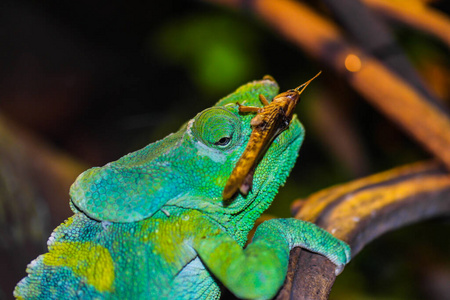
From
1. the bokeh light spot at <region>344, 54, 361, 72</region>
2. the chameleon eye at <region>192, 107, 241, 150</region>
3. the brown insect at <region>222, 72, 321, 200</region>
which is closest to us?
the brown insect at <region>222, 72, 321, 200</region>

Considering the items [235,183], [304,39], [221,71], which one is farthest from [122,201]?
[221,71]

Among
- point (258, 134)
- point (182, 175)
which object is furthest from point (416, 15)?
point (182, 175)

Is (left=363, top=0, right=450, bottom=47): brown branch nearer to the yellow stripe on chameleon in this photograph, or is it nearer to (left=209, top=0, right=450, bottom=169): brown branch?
(left=209, top=0, right=450, bottom=169): brown branch

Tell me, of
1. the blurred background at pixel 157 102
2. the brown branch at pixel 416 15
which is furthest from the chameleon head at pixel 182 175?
the brown branch at pixel 416 15

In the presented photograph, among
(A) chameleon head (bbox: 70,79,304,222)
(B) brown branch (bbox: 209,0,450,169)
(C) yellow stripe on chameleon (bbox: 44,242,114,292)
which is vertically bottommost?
(C) yellow stripe on chameleon (bbox: 44,242,114,292)

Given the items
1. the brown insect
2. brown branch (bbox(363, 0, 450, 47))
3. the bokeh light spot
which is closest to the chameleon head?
the brown insect

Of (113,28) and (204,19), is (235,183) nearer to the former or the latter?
(204,19)

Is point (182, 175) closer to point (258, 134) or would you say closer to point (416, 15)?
point (258, 134)
